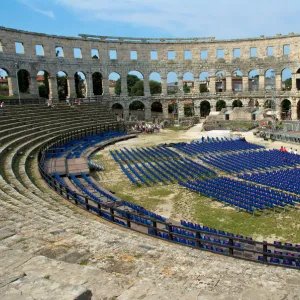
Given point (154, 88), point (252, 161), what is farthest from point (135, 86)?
point (252, 161)

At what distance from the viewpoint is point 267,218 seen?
46.1 feet

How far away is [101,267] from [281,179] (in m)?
15.6

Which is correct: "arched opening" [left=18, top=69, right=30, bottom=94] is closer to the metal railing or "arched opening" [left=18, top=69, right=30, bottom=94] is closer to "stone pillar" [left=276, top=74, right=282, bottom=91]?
the metal railing

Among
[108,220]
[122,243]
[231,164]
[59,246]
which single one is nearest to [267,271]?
[122,243]

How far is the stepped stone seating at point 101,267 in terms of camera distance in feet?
15.9

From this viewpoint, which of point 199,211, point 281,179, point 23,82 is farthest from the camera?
point 23,82

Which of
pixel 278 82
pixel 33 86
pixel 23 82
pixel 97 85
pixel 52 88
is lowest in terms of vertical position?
pixel 278 82

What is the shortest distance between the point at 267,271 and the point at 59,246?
4.21 meters

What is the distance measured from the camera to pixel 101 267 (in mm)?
6055

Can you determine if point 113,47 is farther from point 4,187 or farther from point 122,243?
point 122,243

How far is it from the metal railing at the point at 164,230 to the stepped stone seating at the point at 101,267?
74 centimetres

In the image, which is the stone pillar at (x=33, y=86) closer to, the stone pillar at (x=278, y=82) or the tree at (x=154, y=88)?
the stone pillar at (x=278, y=82)

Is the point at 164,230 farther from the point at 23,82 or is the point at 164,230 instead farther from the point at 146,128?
the point at 23,82

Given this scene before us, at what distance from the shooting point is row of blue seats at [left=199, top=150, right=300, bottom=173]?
23.1 metres
